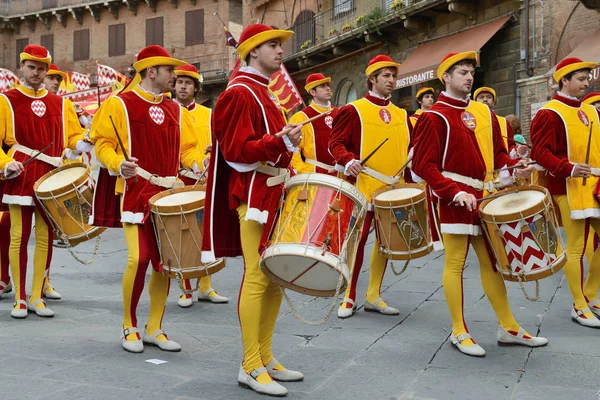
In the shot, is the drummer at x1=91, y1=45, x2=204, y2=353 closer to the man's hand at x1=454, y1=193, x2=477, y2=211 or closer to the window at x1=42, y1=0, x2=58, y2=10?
the man's hand at x1=454, y1=193, x2=477, y2=211

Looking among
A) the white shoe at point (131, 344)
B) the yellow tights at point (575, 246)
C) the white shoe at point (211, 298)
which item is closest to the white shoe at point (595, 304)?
the yellow tights at point (575, 246)

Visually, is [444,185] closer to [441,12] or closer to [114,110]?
[114,110]

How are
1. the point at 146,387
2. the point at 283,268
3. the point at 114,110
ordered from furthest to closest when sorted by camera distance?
the point at 114,110
the point at 146,387
the point at 283,268

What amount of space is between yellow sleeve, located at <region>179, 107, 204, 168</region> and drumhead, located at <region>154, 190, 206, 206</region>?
737 millimetres

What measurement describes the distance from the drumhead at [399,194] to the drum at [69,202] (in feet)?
7.59

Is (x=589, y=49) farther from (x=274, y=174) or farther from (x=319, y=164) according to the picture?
(x=274, y=174)

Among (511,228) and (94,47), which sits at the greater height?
(94,47)

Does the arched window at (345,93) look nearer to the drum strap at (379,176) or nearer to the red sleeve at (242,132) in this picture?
the drum strap at (379,176)

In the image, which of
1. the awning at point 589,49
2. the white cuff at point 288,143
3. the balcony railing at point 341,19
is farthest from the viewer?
the balcony railing at point 341,19

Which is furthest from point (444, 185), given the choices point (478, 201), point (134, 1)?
point (134, 1)

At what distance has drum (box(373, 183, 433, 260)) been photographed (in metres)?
5.84

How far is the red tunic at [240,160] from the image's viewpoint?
400cm

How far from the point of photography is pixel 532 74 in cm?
1680

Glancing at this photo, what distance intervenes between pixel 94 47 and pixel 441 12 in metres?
27.5
